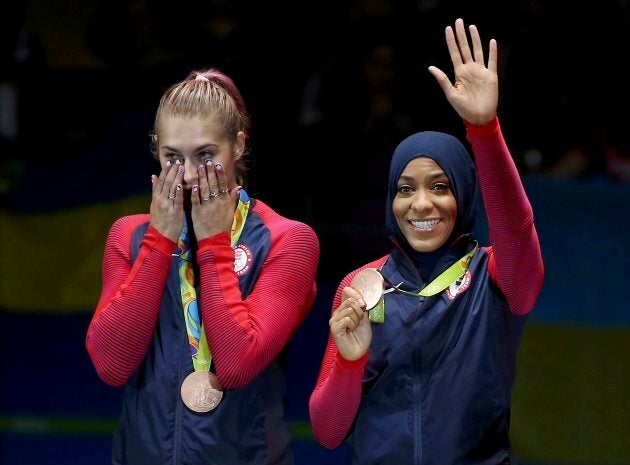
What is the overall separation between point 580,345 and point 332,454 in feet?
3.48

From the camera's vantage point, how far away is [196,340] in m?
3.13

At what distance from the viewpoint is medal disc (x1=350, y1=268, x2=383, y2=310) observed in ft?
10.1

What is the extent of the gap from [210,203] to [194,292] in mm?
238

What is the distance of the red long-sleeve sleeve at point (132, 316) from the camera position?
3102mm

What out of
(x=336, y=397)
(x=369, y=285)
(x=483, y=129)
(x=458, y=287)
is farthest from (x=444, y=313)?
(x=483, y=129)

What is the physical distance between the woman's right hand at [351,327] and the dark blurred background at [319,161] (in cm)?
197

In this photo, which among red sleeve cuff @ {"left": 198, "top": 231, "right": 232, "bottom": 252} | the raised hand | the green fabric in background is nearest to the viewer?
the raised hand

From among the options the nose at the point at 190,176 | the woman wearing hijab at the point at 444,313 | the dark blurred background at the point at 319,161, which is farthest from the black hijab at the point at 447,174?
the dark blurred background at the point at 319,161

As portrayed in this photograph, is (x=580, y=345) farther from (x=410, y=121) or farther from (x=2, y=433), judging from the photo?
(x=2, y=433)

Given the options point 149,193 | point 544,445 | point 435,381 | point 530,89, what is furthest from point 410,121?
point 435,381

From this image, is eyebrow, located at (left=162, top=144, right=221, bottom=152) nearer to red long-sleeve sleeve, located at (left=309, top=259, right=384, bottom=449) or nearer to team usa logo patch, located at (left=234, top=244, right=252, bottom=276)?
team usa logo patch, located at (left=234, top=244, right=252, bottom=276)

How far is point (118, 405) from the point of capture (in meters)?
5.36

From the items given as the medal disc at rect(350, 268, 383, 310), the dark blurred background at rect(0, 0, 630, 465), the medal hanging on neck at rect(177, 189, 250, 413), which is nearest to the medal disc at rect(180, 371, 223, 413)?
the medal hanging on neck at rect(177, 189, 250, 413)

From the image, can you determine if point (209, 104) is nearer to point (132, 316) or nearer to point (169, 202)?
point (169, 202)
